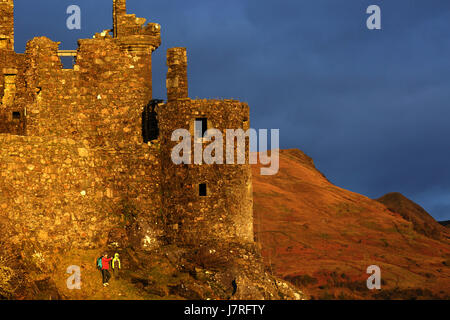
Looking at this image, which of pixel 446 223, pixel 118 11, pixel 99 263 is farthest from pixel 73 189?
pixel 446 223

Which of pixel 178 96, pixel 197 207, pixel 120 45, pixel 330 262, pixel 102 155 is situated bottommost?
pixel 330 262

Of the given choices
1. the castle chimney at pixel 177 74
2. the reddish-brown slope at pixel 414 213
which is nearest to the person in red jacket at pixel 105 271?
the castle chimney at pixel 177 74

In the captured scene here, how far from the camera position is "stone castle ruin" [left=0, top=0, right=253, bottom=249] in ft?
111

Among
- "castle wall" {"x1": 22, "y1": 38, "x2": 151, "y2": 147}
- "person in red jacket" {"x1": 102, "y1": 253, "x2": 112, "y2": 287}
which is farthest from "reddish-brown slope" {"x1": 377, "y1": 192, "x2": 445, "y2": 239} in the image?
"person in red jacket" {"x1": 102, "y1": 253, "x2": 112, "y2": 287}

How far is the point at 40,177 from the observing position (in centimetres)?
3372

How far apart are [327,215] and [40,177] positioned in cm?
3757

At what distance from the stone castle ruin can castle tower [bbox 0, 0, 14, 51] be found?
5 cm

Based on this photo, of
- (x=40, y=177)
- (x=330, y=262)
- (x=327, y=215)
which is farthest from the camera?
(x=327, y=215)

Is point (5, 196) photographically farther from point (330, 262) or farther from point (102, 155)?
point (330, 262)

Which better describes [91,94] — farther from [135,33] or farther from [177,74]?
[177,74]
